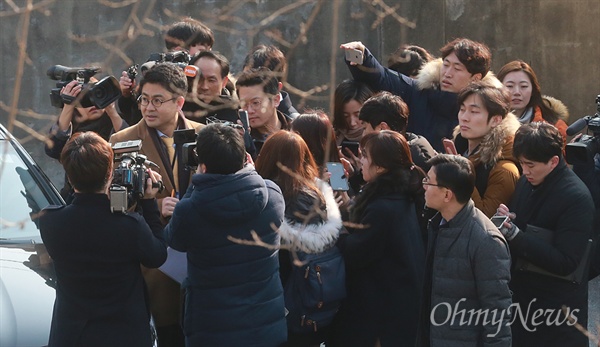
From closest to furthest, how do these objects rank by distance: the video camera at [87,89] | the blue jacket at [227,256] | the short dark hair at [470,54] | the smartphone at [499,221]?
the blue jacket at [227,256] → the smartphone at [499,221] → the video camera at [87,89] → the short dark hair at [470,54]

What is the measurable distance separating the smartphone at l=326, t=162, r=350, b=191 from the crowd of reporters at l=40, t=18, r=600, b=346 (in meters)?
0.06

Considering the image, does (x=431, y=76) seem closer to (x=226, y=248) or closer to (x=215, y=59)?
(x=215, y=59)

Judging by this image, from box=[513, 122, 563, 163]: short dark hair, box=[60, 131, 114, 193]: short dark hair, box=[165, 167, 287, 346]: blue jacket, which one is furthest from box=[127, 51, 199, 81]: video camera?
box=[513, 122, 563, 163]: short dark hair

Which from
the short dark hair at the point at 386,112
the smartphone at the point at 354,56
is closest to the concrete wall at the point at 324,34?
the smartphone at the point at 354,56

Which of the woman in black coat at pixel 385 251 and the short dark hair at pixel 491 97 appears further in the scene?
the short dark hair at pixel 491 97

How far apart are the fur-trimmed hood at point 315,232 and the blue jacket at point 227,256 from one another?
0.25 m

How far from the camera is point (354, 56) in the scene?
6250mm

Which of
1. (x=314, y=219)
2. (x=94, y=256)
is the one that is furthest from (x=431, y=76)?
(x=94, y=256)

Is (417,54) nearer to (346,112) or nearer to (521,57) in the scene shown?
(346,112)

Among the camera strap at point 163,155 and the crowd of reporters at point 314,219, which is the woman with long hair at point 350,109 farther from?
the camera strap at point 163,155

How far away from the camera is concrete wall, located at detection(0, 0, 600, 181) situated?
955 cm

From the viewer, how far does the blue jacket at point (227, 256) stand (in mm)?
4758

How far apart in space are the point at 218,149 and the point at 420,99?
2.08m

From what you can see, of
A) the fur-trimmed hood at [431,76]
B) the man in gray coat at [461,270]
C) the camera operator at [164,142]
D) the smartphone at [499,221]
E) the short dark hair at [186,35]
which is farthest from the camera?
the short dark hair at [186,35]
